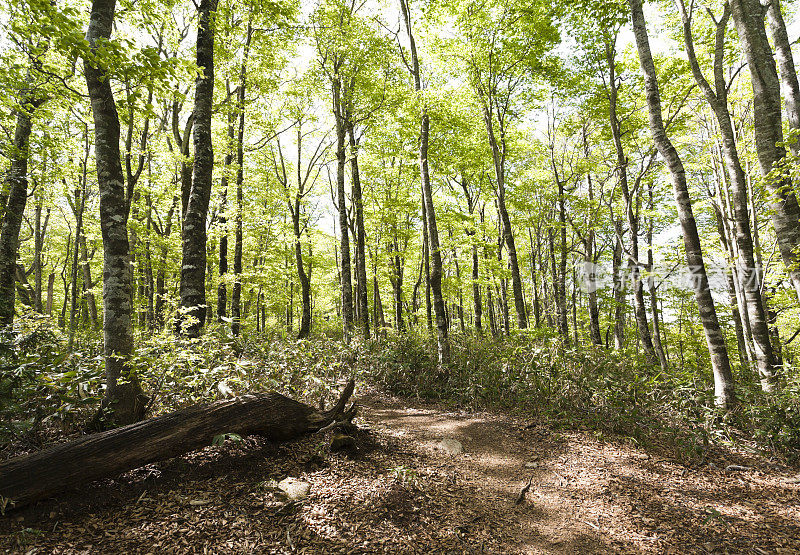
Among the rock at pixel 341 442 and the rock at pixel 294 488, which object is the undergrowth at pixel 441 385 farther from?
the rock at pixel 294 488

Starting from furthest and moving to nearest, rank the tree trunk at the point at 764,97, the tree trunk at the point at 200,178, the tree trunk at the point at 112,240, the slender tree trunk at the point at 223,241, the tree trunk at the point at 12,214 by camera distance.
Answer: the slender tree trunk at the point at 223,241 → the tree trunk at the point at 12,214 → the tree trunk at the point at 200,178 → the tree trunk at the point at 764,97 → the tree trunk at the point at 112,240

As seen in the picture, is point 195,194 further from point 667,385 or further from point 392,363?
point 667,385

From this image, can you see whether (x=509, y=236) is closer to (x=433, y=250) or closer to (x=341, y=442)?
(x=433, y=250)

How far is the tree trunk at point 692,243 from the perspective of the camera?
18.9 ft

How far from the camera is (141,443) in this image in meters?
3.39

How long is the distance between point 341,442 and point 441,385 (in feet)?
14.5

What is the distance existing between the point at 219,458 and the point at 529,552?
138 inches

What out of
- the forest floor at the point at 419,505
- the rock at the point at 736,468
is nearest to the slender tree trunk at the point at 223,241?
the forest floor at the point at 419,505

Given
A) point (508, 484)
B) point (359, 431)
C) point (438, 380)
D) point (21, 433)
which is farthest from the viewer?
point (438, 380)

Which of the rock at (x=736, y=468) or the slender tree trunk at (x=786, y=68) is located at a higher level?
the slender tree trunk at (x=786, y=68)

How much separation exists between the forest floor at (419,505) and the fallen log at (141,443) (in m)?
0.20

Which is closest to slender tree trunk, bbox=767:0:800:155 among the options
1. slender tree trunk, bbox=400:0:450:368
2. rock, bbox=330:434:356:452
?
slender tree trunk, bbox=400:0:450:368

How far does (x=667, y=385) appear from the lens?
6.22 m

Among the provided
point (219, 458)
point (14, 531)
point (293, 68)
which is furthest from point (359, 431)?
point (293, 68)
